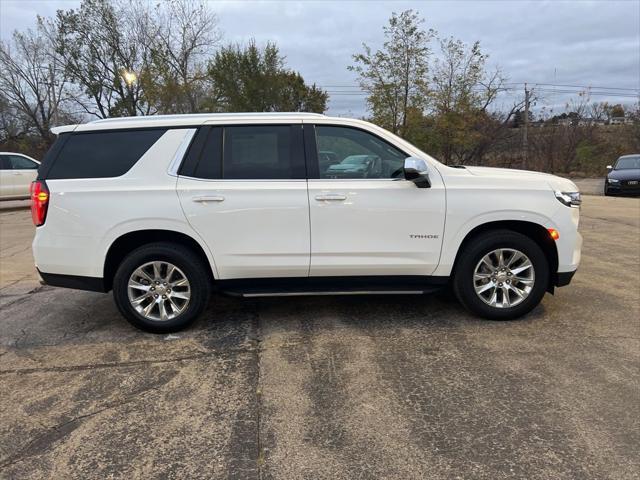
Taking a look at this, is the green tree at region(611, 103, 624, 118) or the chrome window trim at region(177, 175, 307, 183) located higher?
the green tree at region(611, 103, 624, 118)

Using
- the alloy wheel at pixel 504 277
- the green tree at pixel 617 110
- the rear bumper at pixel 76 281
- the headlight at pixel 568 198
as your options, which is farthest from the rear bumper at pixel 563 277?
the green tree at pixel 617 110

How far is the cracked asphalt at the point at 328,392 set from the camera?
2559mm

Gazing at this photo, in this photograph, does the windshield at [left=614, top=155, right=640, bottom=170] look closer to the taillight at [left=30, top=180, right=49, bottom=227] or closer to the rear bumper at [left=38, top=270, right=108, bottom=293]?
the rear bumper at [left=38, top=270, right=108, bottom=293]

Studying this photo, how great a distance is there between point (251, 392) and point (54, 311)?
2908mm

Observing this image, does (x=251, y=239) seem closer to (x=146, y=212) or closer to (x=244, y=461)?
(x=146, y=212)

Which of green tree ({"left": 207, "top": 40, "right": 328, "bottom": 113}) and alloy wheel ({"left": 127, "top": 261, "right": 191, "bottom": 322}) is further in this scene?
green tree ({"left": 207, "top": 40, "right": 328, "bottom": 113})

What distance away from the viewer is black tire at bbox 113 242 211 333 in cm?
413

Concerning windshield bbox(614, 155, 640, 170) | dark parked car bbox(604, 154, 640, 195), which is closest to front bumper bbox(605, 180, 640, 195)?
dark parked car bbox(604, 154, 640, 195)

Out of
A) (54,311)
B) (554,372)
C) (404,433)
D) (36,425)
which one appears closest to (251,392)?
(404,433)

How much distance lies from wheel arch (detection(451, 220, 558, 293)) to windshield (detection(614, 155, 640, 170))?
15.7m

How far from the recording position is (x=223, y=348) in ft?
13.0

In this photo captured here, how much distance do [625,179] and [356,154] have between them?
15578 millimetres

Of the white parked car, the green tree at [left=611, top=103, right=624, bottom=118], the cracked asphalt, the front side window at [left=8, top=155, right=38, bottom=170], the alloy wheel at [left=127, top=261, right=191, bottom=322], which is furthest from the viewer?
the green tree at [left=611, top=103, right=624, bottom=118]

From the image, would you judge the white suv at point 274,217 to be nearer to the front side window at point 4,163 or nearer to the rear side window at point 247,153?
the rear side window at point 247,153
